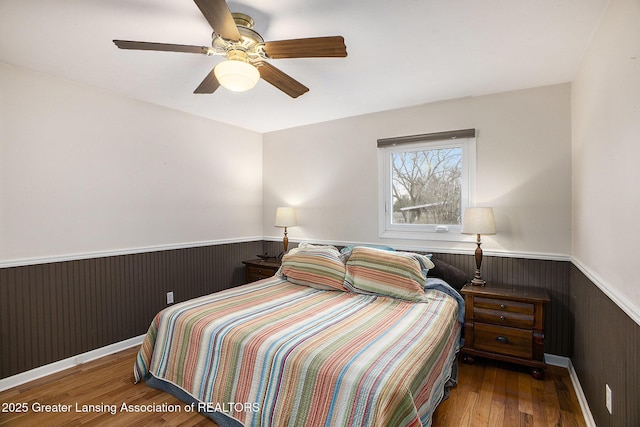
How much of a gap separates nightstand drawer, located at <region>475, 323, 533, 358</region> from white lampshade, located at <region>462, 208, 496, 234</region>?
30.8 inches

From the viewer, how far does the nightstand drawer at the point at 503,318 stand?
2.46 meters

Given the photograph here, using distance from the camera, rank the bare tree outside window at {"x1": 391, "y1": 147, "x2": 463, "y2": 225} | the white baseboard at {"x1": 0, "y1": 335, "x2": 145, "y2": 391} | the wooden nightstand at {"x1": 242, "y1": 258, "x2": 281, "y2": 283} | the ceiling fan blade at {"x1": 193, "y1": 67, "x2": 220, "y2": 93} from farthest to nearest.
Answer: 1. the wooden nightstand at {"x1": 242, "y1": 258, "x2": 281, "y2": 283}
2. the bare tree outside window at {"x1": 391, "y1": 147, "x2": 463, "y2": 225}
3. the white baseboard at {"x1": 0, "y1": 335, "x2": 145, "y2": 391}
4. the ceiling fan blade at {"x1": 193, "y1": 67, "x2": 220, "y2": 93}

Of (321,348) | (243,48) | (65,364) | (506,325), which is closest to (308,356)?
(321,348)

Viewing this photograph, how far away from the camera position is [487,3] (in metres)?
1.66

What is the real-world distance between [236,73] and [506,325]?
2.69m

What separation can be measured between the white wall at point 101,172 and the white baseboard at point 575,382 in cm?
360

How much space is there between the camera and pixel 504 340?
2529 mm

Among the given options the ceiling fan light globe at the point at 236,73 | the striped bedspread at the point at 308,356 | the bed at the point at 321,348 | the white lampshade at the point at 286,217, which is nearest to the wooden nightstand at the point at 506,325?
the bed at the point at 321,348

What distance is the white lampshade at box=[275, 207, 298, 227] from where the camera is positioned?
3.90 meters

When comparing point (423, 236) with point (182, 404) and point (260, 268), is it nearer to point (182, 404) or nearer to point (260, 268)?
point (260, 268)

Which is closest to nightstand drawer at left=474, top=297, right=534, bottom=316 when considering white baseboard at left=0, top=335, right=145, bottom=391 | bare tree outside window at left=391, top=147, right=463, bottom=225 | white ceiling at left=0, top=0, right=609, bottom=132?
bare tree outside window at left=391, top=147, right=463, bottom=225

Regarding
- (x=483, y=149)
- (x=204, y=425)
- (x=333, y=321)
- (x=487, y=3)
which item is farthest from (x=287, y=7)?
(x=204, y=425)

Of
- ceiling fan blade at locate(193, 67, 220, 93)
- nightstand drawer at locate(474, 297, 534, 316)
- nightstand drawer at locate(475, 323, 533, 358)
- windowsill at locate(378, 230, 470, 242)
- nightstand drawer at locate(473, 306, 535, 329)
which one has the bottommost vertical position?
nightstand drawer at locate(475, 323, 533, 358)

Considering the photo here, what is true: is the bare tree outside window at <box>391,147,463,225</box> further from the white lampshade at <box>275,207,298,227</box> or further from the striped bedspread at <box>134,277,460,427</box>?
the white lampshade at <box>275,207,298,227</box>
